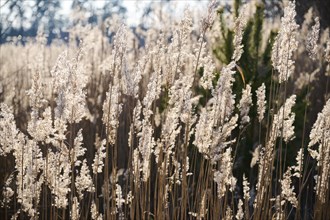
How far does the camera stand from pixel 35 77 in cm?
217

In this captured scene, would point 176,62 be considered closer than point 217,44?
Yes

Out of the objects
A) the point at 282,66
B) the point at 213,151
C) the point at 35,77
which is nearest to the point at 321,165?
the point at 282,66

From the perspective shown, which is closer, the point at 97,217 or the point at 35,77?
the point at 35,77

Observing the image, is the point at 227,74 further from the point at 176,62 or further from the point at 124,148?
the point at 124,148

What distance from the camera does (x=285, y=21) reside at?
Answer: 218cm

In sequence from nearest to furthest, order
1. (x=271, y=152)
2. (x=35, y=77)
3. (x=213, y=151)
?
(x=213, y=151)
(x=35, y=77)
(x=271, y=152)

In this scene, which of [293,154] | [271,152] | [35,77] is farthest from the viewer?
[293,154]

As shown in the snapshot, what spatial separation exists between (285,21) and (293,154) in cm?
193

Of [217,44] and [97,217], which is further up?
[217,44]

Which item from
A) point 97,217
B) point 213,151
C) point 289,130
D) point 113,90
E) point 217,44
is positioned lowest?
point 97,217

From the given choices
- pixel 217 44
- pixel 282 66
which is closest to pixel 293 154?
pixel 217 44

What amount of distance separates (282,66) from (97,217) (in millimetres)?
1070

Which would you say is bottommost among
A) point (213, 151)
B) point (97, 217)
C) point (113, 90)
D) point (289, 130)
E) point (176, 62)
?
point (97, 217)

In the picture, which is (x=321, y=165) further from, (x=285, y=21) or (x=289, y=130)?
(x=285, y=21)
